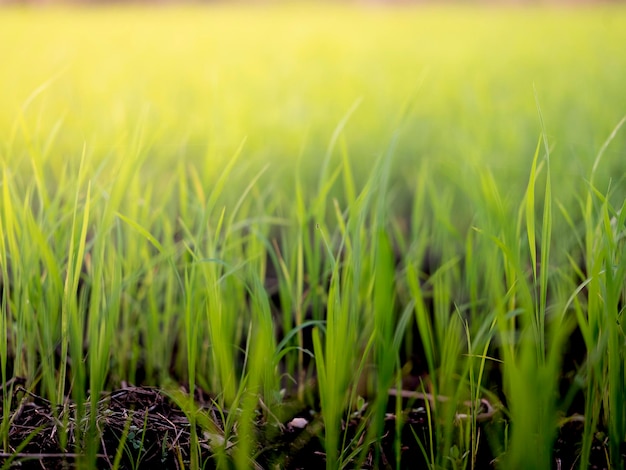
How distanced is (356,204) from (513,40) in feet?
13.8

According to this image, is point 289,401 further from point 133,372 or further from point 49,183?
point 49,183

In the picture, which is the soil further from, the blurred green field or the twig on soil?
the blurred green field

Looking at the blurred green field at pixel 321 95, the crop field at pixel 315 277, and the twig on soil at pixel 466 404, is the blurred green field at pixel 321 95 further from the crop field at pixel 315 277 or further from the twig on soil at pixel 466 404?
the twig on soil at pixel 466 404

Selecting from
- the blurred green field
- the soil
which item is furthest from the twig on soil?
the blurred green field

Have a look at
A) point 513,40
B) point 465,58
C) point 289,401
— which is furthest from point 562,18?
point 289,401

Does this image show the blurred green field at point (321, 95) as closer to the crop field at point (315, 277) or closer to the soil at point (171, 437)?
the crop field at point (315, 277)

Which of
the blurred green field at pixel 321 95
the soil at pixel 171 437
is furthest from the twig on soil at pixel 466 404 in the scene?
the blurred green field at pixel 321 95

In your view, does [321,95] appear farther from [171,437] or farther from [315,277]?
[171,437]

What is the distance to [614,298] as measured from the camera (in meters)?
0.63

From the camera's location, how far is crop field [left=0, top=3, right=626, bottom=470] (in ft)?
2.29

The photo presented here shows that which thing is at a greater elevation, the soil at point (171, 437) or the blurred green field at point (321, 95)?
the blurred green field at point (321, 95)

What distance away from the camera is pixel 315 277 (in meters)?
0.96

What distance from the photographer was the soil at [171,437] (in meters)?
0.71

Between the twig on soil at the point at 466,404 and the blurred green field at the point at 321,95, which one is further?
the blurred green field at the point at 321,95
